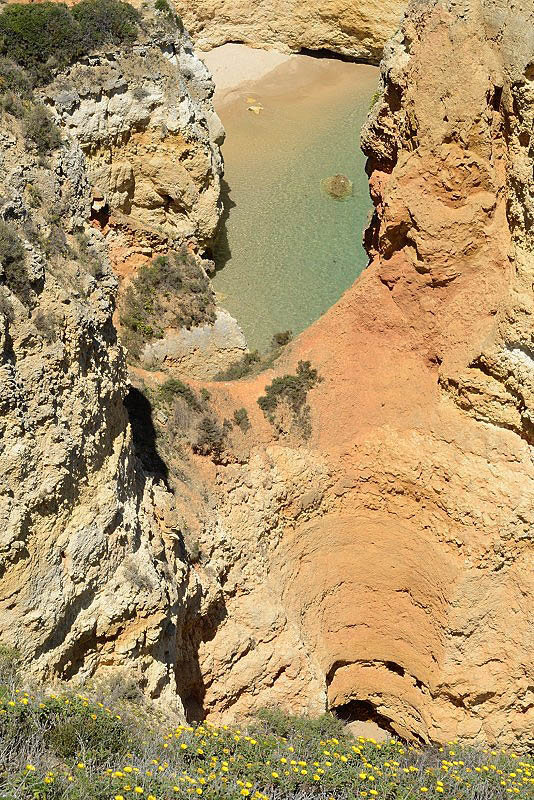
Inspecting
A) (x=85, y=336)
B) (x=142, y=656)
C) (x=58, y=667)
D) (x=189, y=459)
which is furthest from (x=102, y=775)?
(x=189, y=459)

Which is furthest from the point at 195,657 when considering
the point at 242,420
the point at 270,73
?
the point at 270,73

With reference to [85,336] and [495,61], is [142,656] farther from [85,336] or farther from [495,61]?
[495,61]

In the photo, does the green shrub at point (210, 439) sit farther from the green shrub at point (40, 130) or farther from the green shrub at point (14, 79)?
the green shrub at point (14, 79)

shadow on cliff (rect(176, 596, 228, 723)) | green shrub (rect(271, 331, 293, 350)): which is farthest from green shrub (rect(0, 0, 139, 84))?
shadow on cliff (rect(176, 596, 228, 723))

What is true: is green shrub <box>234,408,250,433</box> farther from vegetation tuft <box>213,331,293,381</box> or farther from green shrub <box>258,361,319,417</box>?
vegetation tuft <box>213,331,293,381</box>

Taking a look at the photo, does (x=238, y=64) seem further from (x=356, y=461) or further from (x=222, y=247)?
(x=356, y=461)

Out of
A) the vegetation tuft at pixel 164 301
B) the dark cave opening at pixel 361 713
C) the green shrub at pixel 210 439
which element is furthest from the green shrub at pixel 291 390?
the dark cave opening at pixel 361 713
